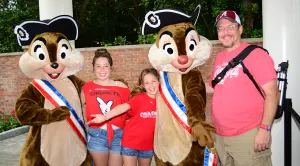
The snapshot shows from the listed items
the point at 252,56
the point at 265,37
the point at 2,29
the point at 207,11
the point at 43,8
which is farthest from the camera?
the point at 2,29

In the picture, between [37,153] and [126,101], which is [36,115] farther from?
[126,101]

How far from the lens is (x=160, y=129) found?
3.11m

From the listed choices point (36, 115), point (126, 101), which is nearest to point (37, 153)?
point (36, 115)

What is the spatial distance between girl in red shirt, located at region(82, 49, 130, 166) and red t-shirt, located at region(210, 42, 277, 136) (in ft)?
3.25

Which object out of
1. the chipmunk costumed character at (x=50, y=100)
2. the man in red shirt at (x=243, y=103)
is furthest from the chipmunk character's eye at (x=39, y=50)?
the man in red shirt at (x=243, y=103)

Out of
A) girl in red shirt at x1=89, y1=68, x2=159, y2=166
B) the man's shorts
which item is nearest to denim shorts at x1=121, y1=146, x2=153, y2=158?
girl in red shirt at x1=89, y1=68, x2=159, y2=166

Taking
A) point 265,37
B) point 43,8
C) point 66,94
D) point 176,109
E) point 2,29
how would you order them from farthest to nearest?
point 2,29
point 43,8
point 265,37
point 66,94
point 176,109

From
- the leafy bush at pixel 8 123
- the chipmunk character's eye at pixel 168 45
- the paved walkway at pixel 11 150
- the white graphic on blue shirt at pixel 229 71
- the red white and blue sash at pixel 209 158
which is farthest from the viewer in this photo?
the leafy bush at pixel 8 123

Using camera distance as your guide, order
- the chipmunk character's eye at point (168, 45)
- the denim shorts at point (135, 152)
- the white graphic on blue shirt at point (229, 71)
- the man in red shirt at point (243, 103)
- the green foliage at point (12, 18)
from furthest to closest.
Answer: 1. the green foliage at point (12, 18)
2. the denim shorts at point (135, 152)
3. the chipmunk character's eye at point (168, 45)
4. the white graphic on blue shirt at point (229, 71)
5. the man in red shirt at point (243, 103)

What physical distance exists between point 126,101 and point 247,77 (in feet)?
3.87

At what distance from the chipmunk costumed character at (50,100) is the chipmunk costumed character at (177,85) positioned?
0.82 metres

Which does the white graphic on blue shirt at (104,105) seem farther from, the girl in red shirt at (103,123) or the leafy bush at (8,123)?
the leafy bush at (8,123)

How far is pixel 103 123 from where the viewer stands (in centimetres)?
327

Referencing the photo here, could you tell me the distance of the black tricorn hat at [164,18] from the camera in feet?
10.4
